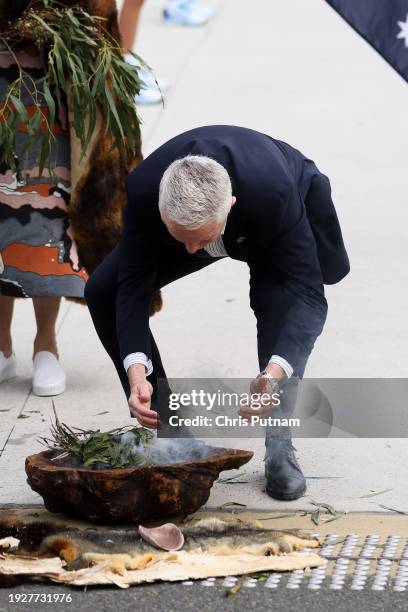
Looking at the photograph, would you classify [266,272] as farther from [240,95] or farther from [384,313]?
[240,95]

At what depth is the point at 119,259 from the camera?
387cm

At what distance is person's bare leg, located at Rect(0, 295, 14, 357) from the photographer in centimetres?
498

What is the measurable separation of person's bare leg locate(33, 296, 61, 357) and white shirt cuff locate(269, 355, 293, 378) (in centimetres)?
139

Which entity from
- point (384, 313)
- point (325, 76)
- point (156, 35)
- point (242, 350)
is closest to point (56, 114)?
point (242, 350)

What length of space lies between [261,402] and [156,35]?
25.9 feet

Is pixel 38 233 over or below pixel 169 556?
over

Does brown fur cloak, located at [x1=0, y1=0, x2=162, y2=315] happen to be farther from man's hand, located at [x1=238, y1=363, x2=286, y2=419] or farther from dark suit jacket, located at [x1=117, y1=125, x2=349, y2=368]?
man's hand, located at [x1=238, y1=363, x2=286, y2=419]

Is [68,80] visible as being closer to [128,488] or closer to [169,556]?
[128,488]

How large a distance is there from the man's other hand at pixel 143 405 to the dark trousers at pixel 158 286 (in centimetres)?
24

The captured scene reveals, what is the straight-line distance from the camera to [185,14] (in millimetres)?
11445

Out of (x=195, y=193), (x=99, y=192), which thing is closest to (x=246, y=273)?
(x=99, y=192)

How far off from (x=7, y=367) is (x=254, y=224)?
1.66 m

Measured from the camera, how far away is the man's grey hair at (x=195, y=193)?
3328 mm

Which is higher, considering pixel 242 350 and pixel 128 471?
pixel 128 471
